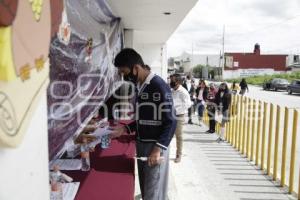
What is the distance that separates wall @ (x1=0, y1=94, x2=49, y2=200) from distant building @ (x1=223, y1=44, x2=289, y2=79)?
66081mm

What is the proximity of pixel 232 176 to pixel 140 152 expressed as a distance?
3211mm

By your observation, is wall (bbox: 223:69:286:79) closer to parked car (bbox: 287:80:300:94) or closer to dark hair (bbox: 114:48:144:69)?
parked car (bbox: 287:80:300:94)

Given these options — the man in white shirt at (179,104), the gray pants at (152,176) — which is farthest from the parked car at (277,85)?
the gray pants at (152,176)

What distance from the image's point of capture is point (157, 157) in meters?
2.86

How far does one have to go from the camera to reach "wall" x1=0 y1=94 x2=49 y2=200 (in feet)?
2.93

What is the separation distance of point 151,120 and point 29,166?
75.1 inches

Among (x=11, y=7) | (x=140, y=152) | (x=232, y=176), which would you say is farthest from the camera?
(x=232, y=176)

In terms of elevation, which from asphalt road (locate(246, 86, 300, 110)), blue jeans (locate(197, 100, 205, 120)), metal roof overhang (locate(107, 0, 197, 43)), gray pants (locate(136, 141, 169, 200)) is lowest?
asphalt road (locate(246, 86, 300, 110))

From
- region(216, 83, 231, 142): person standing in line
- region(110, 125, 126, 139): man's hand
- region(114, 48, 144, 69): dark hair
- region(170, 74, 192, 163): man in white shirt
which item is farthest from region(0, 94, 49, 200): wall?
region(216, 83, 231, 142): person standing in line

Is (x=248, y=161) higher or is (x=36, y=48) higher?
(x=36, y=48)

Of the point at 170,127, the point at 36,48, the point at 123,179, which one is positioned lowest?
the point at 123,179

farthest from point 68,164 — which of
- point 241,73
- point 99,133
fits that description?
point 241,73

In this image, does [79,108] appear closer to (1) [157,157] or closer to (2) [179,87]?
(1) [157,157]

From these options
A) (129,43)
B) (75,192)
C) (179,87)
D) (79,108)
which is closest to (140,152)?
(79,108)
